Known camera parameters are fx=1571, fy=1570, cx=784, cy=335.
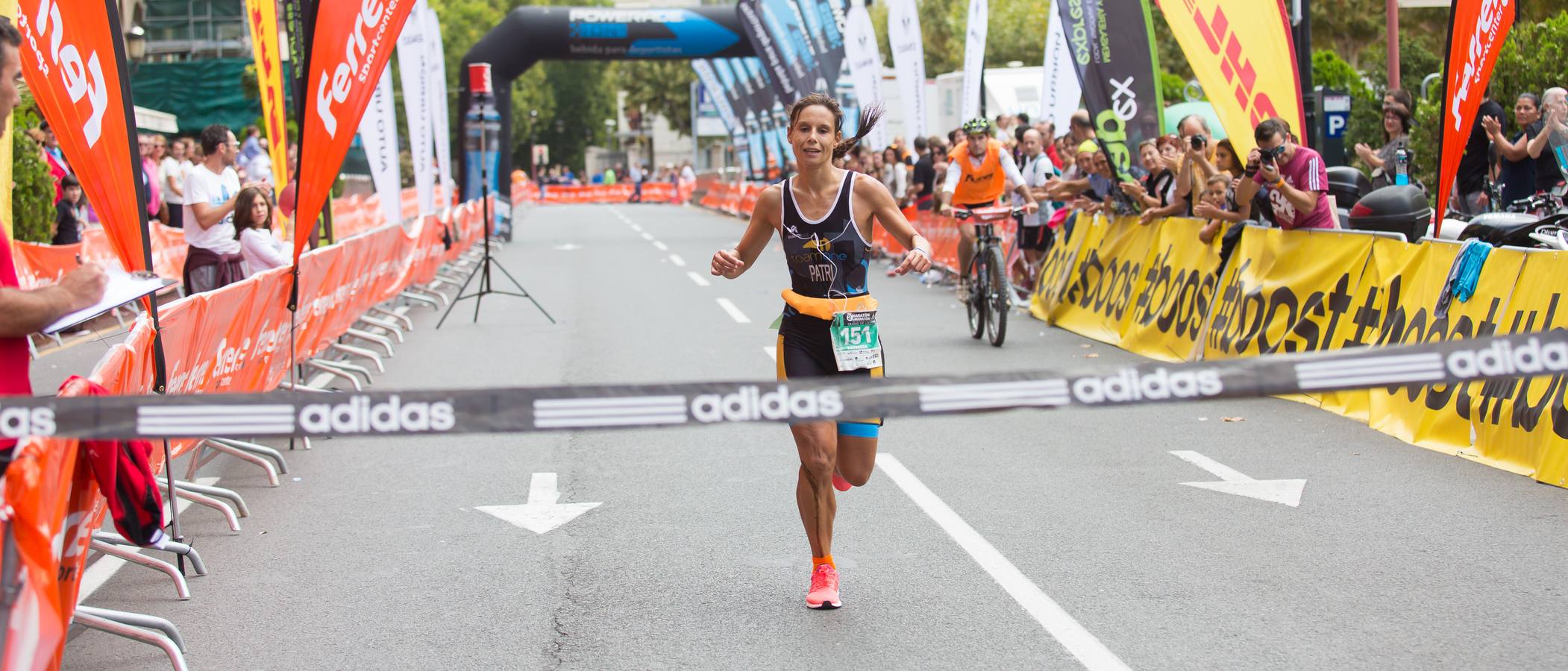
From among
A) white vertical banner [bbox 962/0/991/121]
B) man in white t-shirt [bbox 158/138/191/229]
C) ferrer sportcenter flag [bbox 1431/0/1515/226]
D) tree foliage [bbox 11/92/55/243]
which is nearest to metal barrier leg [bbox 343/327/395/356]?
tree foliage [bbox 11/92/55/243]

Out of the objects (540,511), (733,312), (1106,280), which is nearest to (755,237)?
(540,511)

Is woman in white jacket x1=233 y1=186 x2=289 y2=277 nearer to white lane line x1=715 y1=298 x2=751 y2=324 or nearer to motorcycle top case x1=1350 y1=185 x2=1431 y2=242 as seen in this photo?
white lane line x1=715 y1=298 x2=751 y2=324

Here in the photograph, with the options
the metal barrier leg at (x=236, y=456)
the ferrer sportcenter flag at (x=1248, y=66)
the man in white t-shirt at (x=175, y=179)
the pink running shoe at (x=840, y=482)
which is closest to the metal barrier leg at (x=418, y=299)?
the man in white t-shirt at (x=175, y=179)

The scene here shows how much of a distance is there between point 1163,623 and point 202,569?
143 inches

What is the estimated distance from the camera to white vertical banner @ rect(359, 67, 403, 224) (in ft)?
58.7

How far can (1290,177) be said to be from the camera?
10820mm

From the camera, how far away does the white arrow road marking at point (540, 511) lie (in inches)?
272

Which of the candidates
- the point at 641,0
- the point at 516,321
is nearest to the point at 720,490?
the point at 516,321

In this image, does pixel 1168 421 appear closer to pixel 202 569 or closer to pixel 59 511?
pixel 202 569

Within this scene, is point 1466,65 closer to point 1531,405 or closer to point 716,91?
point 1531,405

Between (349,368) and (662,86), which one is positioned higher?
(662,86)

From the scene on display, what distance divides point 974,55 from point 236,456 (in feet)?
53.3

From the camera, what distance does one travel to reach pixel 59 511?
3889 millimetres

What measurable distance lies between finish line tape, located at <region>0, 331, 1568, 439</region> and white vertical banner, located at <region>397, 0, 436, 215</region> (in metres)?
18.3
